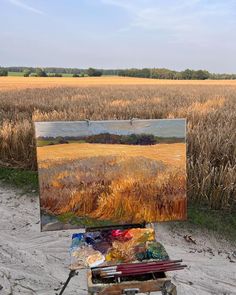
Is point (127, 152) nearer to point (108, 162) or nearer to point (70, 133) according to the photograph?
point (108, 162)

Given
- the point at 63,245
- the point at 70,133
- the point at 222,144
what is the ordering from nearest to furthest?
the point at 70,133 → the point at 63,245 → the point at 222,144

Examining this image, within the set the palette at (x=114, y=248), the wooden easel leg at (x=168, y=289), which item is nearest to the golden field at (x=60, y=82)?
the palette at (x=114, y=248)

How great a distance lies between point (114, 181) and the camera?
3201mm

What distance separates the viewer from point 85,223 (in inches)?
129

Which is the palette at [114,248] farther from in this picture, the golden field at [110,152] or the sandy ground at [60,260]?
the sandy ground at [60,260]

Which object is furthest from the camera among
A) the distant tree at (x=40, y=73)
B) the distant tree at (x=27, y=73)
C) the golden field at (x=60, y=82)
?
the distant tree at (x=27, y=73)

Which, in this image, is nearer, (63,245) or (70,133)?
(70,133)

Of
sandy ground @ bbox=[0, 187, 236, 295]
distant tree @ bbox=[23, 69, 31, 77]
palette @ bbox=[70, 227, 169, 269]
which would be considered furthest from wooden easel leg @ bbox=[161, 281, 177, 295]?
distant tree @ bbox=[23, 69, 31, 77]

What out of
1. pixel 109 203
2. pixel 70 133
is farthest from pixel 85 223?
pixel 70 133

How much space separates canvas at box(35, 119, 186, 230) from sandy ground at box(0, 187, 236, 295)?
1022mm

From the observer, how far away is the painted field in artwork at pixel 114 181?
3.14m

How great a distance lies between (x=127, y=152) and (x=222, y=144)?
3927mm

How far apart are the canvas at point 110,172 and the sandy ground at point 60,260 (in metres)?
1.02

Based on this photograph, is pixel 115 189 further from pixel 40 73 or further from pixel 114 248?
pixel 40 73
